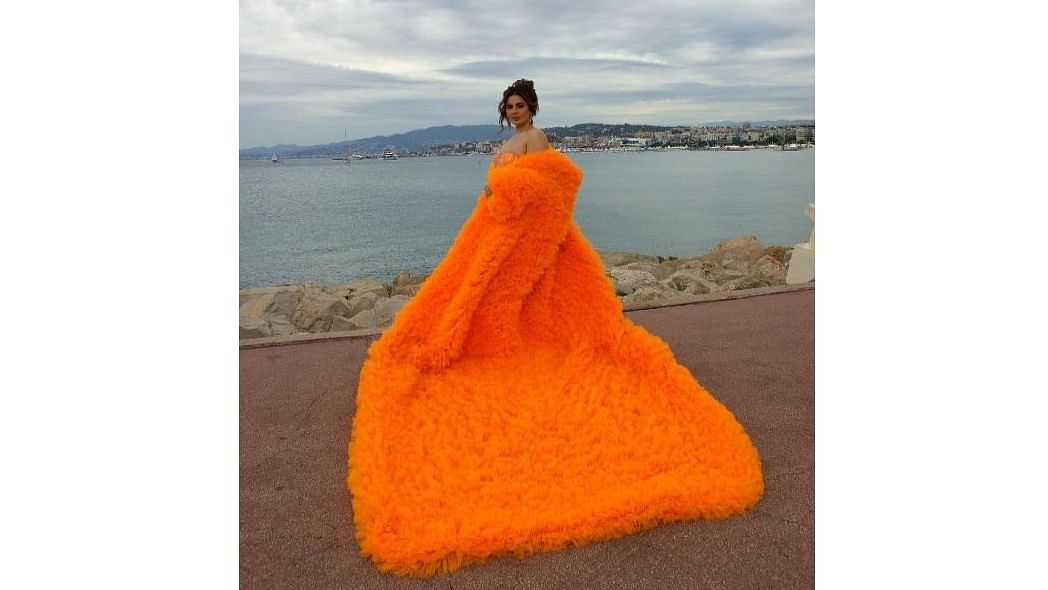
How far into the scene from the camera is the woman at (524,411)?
1.94 metres

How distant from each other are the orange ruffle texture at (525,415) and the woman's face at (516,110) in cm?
14

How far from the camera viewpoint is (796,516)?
2051 mm

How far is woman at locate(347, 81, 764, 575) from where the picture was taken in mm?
1937

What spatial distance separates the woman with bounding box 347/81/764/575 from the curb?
1307 mm

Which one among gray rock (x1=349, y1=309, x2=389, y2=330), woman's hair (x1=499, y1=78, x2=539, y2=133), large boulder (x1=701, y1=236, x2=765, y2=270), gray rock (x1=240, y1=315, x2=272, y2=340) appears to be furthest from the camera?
large boulder (x1=701, y1=236, x2=765, y2=270)

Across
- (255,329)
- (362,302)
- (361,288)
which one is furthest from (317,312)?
(361,288)

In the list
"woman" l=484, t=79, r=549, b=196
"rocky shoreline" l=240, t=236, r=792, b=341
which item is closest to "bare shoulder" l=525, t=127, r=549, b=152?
"woman" l=484, t=79, r=549, b=196

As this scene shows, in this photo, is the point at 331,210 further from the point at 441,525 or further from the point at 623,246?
the point at 441,525

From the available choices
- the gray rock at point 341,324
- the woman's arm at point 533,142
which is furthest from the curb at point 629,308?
the woman's arm at point 533,142

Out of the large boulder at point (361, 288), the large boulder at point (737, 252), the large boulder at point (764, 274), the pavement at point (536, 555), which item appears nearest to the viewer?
the pavement at point (536, 555)

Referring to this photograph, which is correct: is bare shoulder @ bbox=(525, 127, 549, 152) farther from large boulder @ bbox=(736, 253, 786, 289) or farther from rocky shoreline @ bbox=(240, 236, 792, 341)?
large boulder @ bbox=(736, 253, 786, 289)

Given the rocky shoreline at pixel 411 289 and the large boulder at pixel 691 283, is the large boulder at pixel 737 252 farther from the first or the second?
the large boulder at pixel 691 283

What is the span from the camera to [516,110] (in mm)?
2416

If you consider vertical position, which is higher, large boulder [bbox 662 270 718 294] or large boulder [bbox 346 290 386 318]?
large boulder [bbox 662 270 718 294]
